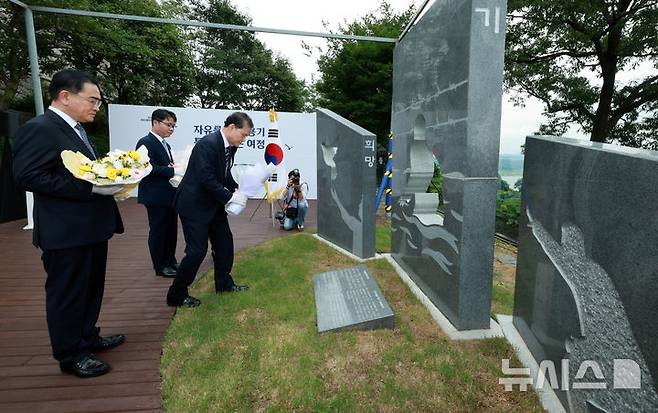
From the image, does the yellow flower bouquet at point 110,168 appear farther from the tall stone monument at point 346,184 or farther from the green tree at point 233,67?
the green tree at point 233,67

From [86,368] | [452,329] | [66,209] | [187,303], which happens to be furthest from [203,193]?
[452,329]

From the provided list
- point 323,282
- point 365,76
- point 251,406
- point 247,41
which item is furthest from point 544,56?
point 247,41

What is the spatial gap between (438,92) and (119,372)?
350cm

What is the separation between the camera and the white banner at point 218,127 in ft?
35.6

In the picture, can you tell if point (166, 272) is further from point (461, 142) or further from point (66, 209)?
point (461, 142)

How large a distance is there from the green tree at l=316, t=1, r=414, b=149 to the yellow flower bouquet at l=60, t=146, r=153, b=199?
13.4 m

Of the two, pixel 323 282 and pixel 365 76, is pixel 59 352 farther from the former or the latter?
pixel 365 76

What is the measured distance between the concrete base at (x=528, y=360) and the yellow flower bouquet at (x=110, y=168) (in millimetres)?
2896

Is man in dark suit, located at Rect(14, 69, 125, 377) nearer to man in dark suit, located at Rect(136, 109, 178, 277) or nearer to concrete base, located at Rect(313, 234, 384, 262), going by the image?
man in dark suit, located at Rect(136, 109, 178, 277)

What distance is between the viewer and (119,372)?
2.65m

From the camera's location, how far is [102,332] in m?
3.24

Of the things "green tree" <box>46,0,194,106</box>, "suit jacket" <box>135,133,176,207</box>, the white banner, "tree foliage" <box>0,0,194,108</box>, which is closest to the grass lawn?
"suit jacket" <box>135,133,176,207</box>

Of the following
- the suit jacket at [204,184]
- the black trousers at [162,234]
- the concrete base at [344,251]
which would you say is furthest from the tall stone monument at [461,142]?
the black trousers at [162,234]

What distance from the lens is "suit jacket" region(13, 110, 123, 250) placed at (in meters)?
2.21
